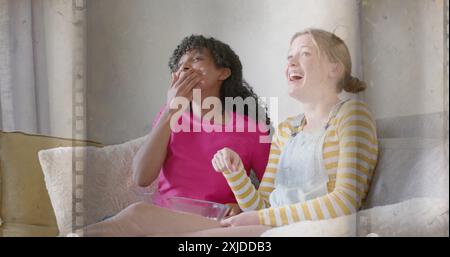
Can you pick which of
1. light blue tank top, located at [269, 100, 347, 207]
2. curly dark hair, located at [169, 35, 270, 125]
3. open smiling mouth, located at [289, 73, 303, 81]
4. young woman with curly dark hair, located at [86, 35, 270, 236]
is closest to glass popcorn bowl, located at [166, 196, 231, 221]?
young woman with curly dark hair, located at [86, 35, 270, 236]

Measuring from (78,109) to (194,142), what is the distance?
0.93 feet

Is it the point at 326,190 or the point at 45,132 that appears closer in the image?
the point at 326,190

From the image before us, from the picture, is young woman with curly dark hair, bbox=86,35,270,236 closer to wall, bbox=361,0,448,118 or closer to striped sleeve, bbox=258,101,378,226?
striped sleeve, bbox=258,101,378,226

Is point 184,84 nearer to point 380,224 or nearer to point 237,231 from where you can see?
point 237,231

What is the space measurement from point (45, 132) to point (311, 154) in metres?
0.62

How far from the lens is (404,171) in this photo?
1209mm

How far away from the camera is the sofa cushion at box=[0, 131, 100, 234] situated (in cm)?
136

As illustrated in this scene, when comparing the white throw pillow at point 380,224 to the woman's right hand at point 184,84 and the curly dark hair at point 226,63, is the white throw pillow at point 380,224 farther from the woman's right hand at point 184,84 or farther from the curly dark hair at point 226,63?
the woman's right hand at point 184,84

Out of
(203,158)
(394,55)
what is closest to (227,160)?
(203,158)

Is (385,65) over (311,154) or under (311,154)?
over

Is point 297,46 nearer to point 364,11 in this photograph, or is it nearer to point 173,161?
point 364,11

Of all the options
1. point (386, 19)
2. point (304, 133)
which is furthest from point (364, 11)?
point (304, 133)
